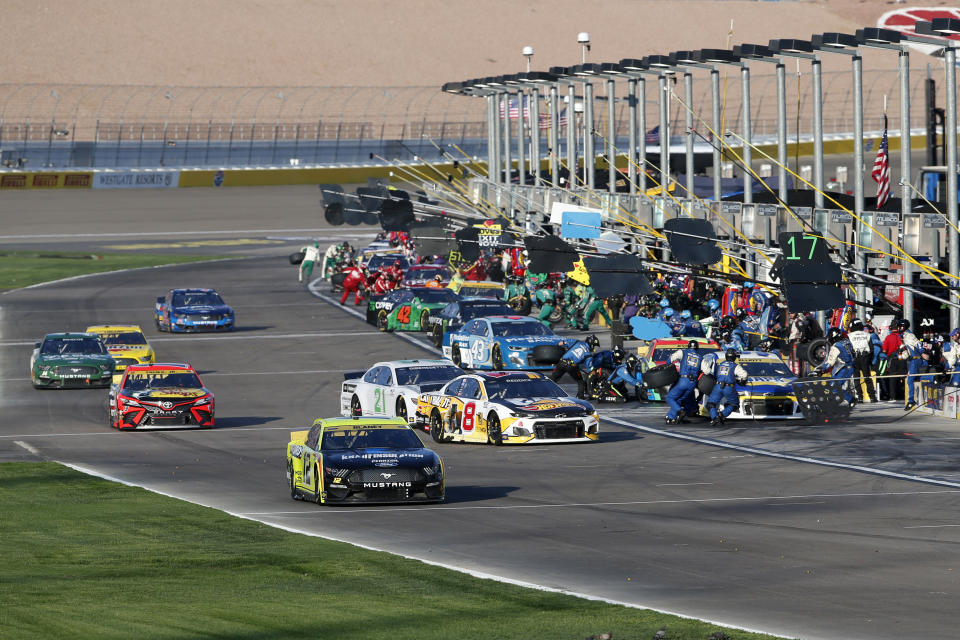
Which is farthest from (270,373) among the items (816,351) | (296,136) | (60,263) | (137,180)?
(296,136)

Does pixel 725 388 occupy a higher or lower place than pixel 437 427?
higher

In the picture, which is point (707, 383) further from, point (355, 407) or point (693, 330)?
point (693, 330)

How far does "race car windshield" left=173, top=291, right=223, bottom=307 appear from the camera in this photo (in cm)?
5336

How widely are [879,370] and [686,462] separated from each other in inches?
333

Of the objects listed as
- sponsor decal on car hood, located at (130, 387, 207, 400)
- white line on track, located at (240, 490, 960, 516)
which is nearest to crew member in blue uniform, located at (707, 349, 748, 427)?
white line on track, located at (240, 490, 960, 516)

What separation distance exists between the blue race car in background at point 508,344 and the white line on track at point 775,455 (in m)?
5.91

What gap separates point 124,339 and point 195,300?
35.8ft

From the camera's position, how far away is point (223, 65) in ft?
555

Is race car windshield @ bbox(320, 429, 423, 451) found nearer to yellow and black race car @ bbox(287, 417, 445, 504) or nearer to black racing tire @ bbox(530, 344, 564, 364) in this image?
yellow and black race car @ bbox(287, 417, 445, 504)

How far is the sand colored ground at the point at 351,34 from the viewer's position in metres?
165

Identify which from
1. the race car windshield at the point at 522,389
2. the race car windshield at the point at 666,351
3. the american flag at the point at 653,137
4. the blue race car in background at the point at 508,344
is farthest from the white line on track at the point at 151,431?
the american flag at the point at 653,137

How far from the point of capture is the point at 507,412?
28.8 metres

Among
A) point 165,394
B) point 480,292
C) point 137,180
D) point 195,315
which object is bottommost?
point 165,394

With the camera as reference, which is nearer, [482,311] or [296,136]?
[482,311]
